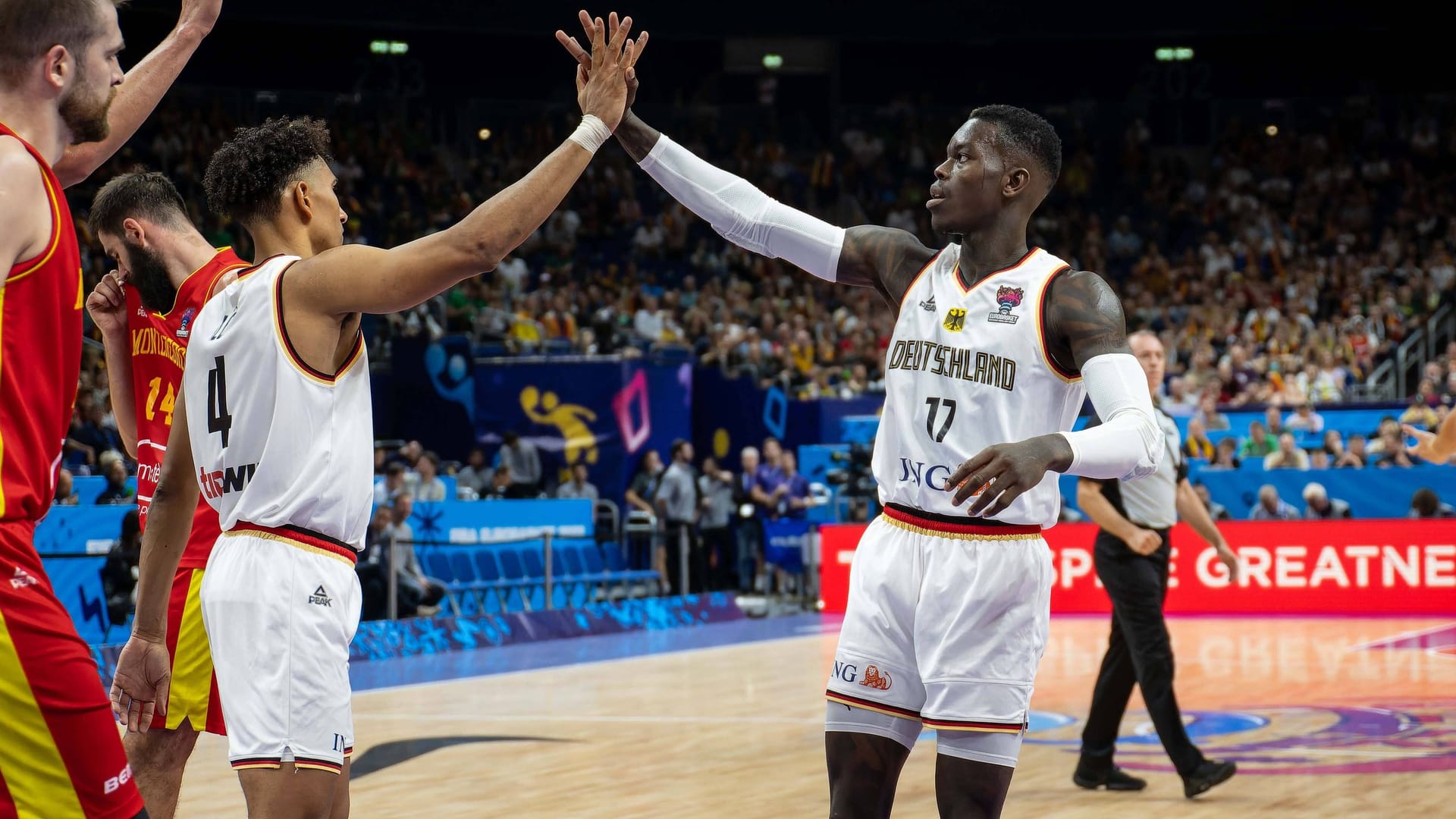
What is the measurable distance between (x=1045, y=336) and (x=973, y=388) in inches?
9.1

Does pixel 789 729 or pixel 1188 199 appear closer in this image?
pixel 789 729

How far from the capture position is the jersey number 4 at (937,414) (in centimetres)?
427

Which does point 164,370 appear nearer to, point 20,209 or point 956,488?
point 20,209

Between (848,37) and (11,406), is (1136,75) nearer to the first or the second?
(848,37)

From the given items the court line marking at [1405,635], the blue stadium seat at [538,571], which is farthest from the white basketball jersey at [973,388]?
the blue stadium seat at [538,571]

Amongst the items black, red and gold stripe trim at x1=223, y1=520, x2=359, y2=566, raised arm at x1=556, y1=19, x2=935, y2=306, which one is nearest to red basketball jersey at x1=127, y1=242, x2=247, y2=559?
black, red and gold stripe trim at x1=223, y1=520, x2=359, y2=566

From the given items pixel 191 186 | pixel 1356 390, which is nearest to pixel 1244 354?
pixel 1356 390

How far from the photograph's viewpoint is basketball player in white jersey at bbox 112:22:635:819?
11.8ft

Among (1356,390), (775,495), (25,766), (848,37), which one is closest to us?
(25,766)

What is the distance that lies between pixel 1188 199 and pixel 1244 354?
29.5ft

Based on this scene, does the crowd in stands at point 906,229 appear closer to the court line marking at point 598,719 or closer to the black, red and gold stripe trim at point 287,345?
the court line marking at point 598,719

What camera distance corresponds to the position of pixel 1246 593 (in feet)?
57.5

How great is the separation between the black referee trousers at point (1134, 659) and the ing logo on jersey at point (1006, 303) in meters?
3.81

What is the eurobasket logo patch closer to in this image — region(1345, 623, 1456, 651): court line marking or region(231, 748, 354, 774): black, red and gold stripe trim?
region(231, 748, 354, 774): black, red and gold stripe trim
